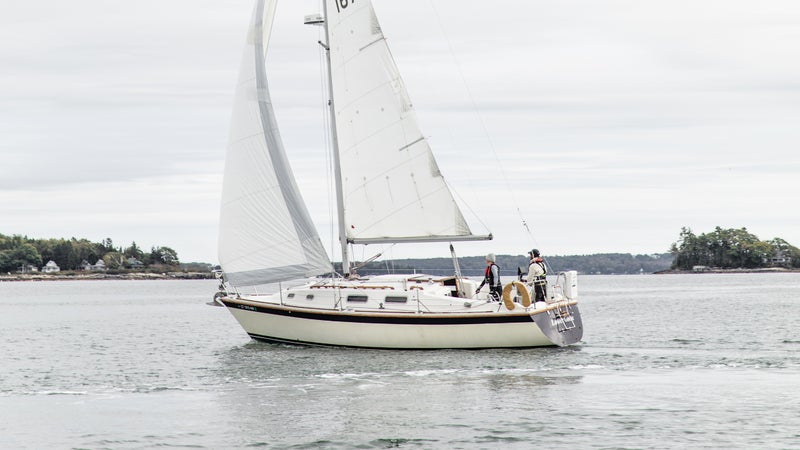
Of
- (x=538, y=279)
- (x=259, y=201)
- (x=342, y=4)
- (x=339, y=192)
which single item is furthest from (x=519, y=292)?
(x=342, y=4)

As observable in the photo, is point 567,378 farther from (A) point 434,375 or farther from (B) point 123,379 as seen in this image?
(B) point 123,379

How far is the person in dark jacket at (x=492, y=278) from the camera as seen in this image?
3325 centimetres

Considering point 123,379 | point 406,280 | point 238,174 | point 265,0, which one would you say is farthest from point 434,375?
point 265,0

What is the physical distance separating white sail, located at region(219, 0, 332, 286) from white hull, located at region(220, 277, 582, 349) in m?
1.17

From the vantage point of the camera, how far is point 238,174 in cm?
3562

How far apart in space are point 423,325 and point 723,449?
14.5m

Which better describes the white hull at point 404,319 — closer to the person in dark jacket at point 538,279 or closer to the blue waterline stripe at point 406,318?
the blue waterline stripe at point 406,318

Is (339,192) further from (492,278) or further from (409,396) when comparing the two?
Result: (409,396)

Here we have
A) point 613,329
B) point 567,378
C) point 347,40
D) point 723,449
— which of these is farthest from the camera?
point 613,329

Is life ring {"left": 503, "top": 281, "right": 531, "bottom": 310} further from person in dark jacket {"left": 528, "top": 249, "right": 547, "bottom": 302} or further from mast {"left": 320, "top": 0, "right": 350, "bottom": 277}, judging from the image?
mast {"left": 320, "top": 0, "right": 350, "bottom": 277}

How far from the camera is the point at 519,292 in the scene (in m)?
32.3

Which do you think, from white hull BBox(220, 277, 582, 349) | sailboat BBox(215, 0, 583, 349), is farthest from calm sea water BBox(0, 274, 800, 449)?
sailboat BBox(215, 0, 583, 349)

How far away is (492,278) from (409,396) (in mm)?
9281

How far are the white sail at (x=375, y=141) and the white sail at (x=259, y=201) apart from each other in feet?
5.78
